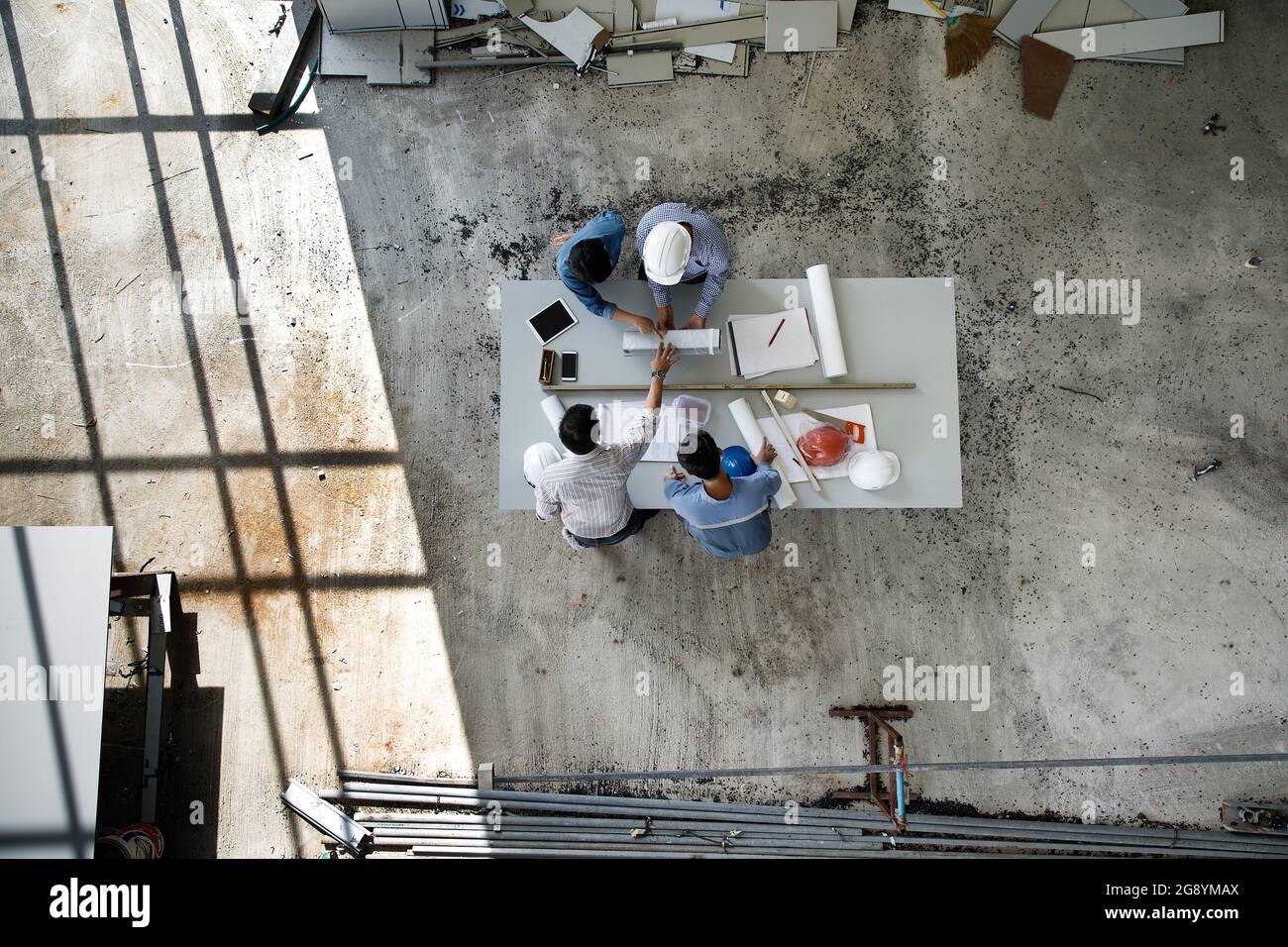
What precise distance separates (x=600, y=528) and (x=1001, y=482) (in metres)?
2.39

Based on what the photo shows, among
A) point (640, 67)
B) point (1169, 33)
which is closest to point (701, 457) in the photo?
point (640, 67)

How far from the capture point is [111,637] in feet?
14.4

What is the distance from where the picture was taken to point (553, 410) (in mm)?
3434

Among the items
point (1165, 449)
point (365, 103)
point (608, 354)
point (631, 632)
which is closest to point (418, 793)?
point (631, 632)

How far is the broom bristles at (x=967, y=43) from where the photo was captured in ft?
15.1

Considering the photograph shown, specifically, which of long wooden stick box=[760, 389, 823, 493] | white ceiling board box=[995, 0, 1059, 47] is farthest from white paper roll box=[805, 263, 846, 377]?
white ceiling board box=[995, 0, 1059, 47]

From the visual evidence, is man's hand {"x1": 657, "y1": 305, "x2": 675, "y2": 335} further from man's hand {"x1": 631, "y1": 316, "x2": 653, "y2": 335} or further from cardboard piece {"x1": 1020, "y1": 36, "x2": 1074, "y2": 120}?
cardboard piece {"x1": 1020, "y1": 36, "x2": 1074, "y2": 120}

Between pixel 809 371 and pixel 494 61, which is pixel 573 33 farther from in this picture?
pixel 809 371

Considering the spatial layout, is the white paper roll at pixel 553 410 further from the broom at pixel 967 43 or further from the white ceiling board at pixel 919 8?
the broom at pixel 967 43

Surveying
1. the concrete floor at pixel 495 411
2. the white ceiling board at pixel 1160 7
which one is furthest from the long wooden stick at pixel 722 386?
the white ceiling board at pixel 1160 7

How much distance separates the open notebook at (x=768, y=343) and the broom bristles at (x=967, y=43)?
232 centimetres

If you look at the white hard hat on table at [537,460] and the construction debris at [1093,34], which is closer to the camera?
the white hard hat on table at [537,460]

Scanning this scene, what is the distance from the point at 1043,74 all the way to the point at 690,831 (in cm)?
474
